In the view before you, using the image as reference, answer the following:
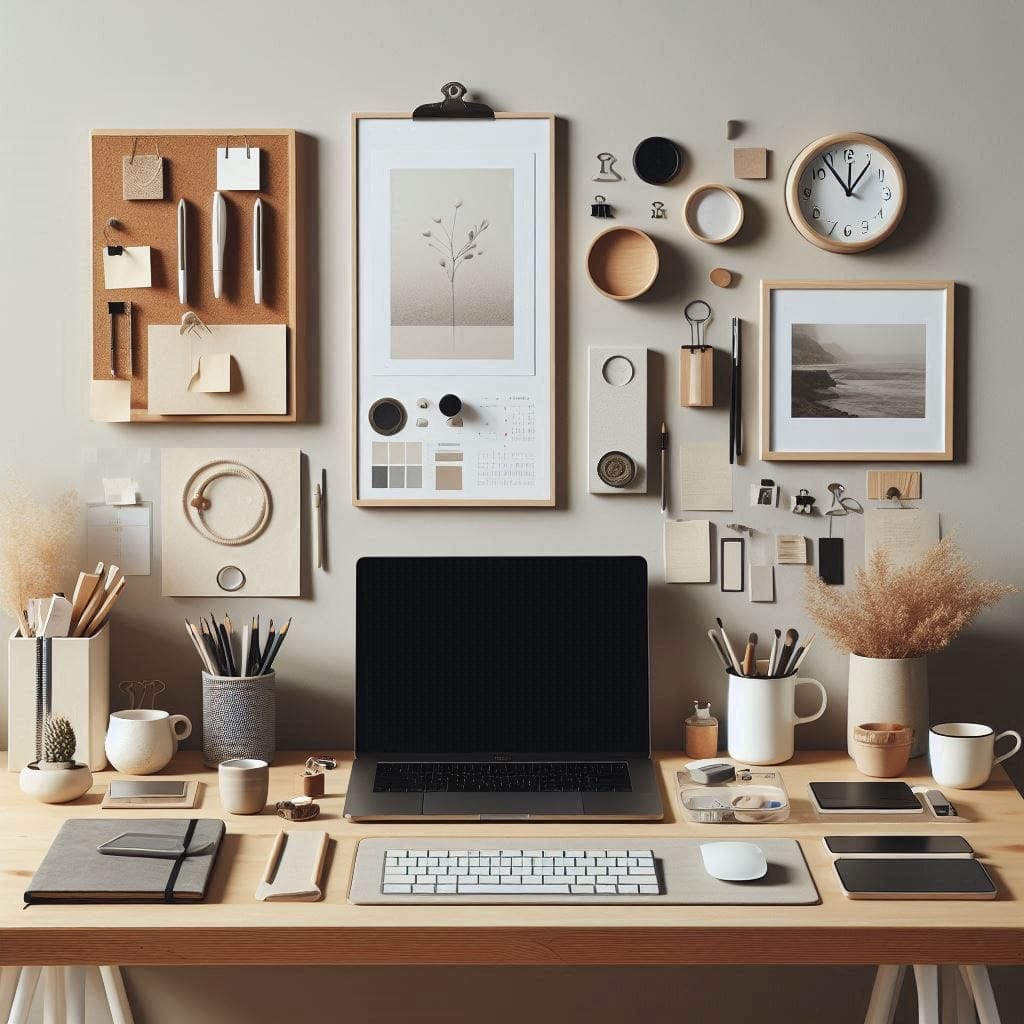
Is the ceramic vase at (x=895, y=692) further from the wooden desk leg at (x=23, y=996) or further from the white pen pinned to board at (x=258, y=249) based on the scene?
the wooden desk leg at (x=23, y=996)

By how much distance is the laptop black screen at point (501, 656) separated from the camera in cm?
169

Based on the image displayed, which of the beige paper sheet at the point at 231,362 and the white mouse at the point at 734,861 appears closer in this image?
the white mouse at the point at 734,861

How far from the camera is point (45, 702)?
1648mm

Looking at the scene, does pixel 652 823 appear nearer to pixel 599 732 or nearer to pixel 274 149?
pixel 599 732

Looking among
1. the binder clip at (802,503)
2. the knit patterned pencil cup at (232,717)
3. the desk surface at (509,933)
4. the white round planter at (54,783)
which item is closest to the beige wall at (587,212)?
the binder clip at (802,503)

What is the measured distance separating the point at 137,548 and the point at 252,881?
694 millimetres

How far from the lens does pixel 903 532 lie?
177 cm

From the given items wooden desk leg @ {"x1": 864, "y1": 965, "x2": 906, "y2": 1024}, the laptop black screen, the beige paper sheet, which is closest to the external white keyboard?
the laptop black screen

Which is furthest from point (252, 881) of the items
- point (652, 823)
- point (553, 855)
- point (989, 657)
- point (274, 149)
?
point (989, 657)

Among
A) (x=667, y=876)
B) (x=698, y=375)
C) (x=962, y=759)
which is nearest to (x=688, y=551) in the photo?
(x=698, y=375)

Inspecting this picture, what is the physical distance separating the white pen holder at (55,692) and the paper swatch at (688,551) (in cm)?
91

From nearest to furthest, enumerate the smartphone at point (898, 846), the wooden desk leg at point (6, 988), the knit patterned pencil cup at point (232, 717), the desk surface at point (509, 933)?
the desk surface at point (509, 933) < the smartphone at point (898, 846) < the wooden desk leg at point (6, 988) < the knit patterned pencil cup at point (232, 717)

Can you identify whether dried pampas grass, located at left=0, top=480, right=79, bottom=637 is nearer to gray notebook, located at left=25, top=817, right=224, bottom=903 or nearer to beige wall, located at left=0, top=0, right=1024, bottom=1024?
beige wall, located at left=0, top=0, right=1024, bottom=1024

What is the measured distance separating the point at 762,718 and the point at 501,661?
41 centimetres
